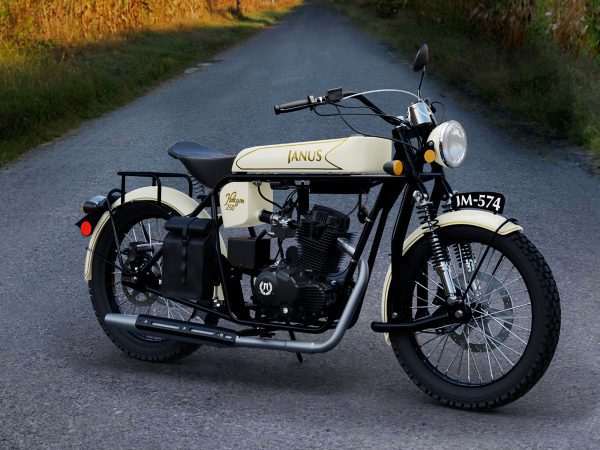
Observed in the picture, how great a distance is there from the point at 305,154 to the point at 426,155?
0.55 metres

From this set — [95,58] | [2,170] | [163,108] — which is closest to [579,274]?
[2,170]

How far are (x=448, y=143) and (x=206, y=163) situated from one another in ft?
4.09

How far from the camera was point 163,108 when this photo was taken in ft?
49.6

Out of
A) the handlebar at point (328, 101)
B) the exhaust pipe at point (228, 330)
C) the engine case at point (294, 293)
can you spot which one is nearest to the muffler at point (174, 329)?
the exhaust pipe at point (228, 330)

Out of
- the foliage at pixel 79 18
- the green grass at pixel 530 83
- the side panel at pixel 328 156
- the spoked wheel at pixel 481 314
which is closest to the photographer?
the spoked wheel at pixel 481 314

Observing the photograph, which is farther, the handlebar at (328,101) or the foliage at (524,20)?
the foliage at (524,20)

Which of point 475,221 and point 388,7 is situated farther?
point 388,7

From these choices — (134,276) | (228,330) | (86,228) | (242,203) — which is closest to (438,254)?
(242,203)

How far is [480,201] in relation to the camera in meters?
4.48

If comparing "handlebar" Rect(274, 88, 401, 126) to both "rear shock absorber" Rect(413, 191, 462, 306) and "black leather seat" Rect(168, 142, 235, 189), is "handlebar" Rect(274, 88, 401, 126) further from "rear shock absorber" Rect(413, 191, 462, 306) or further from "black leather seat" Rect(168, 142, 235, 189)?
"black leather seat" Rect(168, 142, 235, 189)

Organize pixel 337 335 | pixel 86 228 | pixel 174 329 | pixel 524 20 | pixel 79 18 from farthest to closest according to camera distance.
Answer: pixel 79 18 → pixel 524 20 → pixel 86 228 → pixel 174 329 → pixel 337 335

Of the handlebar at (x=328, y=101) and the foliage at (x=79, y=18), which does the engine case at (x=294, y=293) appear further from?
the foliage at (x=79, y=18)

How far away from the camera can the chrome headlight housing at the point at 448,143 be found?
4.36 meters

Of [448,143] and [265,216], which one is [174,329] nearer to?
[265,216]
